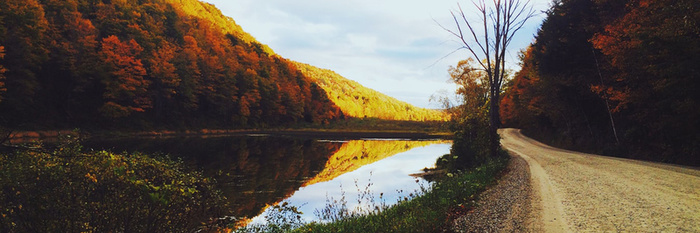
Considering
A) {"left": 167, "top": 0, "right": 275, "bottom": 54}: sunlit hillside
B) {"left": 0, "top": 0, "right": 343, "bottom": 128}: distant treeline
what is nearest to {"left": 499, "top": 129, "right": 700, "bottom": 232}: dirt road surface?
{"left": 0, "top": 0, "right": 343, "bottom": 128}: distant treeline

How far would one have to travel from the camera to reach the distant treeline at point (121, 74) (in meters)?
39.0

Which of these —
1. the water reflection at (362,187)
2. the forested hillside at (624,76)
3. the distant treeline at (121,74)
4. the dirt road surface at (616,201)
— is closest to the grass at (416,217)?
the water reflection at (362,187)

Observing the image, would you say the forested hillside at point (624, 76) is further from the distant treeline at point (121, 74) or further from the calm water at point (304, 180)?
the distant treeline at point (121, 74)

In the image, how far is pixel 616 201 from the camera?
27.8 feet

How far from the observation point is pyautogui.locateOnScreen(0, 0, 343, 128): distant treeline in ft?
128

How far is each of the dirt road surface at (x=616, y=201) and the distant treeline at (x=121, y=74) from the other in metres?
38.1

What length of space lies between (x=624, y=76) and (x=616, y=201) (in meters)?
14.4

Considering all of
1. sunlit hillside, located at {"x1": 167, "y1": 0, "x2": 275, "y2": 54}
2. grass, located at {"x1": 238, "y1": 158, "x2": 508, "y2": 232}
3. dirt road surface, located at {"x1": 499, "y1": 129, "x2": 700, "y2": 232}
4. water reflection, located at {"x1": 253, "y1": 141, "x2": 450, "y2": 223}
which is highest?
sunlit hillside, located at {"x1": 167, "y1": 0, "x2": 275, "y2": 54}

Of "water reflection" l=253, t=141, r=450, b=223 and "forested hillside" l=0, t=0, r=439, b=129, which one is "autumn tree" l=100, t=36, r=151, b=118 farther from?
"water reflection" l=253, t=141, r=450, b=223

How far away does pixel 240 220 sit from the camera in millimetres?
10617

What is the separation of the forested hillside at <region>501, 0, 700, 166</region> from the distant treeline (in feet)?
144

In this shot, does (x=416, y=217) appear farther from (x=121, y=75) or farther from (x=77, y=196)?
(x=121, y=75)

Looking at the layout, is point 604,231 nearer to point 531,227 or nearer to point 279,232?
point 531,227

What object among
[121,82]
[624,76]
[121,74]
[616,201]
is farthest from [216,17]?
[616,201]
